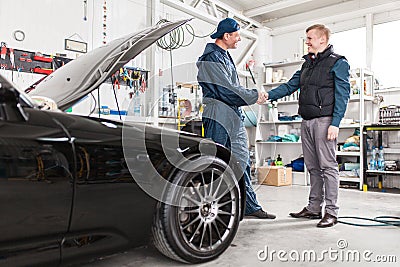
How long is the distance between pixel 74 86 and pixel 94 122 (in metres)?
0.32

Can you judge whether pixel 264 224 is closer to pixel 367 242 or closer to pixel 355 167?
pixel 367 242

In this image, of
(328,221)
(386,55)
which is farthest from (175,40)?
→ (328,221)

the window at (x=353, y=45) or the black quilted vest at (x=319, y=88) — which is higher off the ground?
the window at (x=353, y=45)

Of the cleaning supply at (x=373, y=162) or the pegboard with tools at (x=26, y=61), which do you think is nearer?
the pegboard with tools at (x=26, y=61)

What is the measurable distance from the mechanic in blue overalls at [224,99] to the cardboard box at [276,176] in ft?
9.65

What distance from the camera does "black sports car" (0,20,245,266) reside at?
1.14m

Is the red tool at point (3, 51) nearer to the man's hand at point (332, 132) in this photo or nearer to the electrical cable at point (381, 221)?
the man's hand at point (332, 132)

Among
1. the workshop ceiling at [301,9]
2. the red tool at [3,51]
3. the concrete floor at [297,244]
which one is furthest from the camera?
the workshop ceiling at [301,9]

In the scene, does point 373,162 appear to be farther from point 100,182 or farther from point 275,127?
point 100,182

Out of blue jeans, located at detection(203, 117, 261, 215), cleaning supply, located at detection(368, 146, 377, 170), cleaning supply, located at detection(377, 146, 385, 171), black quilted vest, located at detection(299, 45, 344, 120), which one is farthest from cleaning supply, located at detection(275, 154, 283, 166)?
blue jeans, located at detection(203, 117, 261, 215)

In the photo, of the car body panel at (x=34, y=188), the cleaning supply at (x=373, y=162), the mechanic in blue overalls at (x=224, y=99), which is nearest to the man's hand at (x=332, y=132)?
the mechanic in blue overalls at (x=224, y=99)

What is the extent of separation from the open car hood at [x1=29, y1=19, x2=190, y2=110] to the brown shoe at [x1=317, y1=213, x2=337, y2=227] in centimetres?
171

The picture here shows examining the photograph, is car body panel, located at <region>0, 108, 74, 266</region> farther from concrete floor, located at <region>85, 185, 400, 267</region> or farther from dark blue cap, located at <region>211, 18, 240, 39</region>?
dark blue cap, located at <region>211, 18, 240, 39</region>

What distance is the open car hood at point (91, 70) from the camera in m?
1.61
